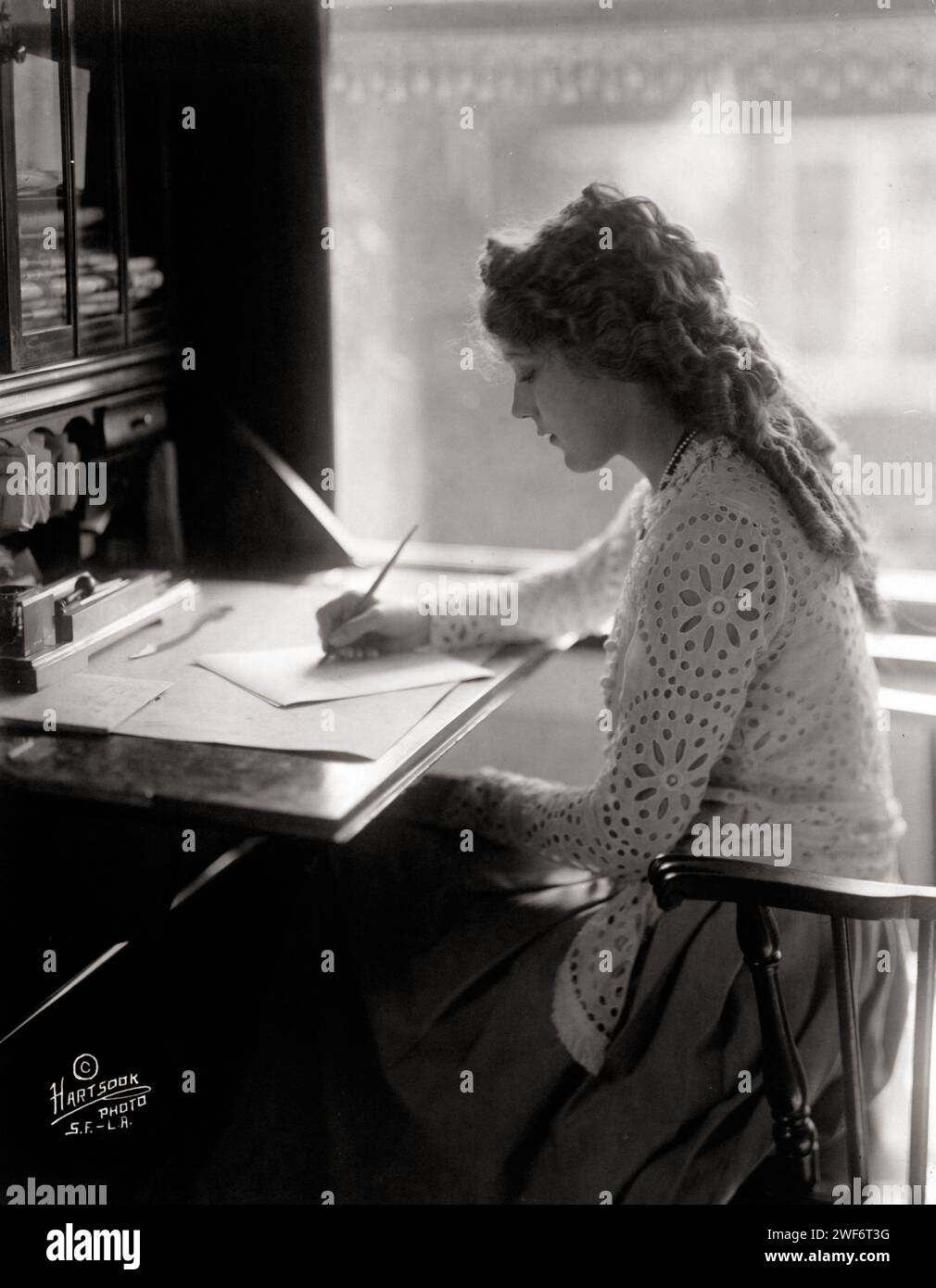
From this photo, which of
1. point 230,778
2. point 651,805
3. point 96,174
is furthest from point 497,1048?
point 96,174

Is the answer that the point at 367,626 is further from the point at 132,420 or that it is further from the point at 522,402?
the point at 132,420

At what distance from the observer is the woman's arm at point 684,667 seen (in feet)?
4.72

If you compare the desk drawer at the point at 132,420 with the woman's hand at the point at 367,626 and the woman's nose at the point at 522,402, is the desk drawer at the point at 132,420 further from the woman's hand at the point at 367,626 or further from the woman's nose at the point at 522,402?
the woman's nose at the point at 522,402

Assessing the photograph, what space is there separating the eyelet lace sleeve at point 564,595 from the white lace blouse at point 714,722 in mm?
371

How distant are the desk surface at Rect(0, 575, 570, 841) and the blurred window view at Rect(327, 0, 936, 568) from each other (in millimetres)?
1013

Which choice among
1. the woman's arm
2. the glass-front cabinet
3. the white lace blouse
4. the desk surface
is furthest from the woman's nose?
the glass-front cabinet

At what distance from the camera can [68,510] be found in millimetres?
2105

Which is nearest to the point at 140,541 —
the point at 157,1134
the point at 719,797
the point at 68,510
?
the point at 68,510

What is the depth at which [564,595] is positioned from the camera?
6.75ft

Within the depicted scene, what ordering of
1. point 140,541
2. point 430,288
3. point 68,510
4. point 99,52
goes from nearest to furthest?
1. point 99,52
2. point 68,510
3. point 140,541
4. point 430,288

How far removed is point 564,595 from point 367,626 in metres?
0.33

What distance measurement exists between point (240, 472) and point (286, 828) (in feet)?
3.78

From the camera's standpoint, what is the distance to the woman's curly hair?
1.55m
